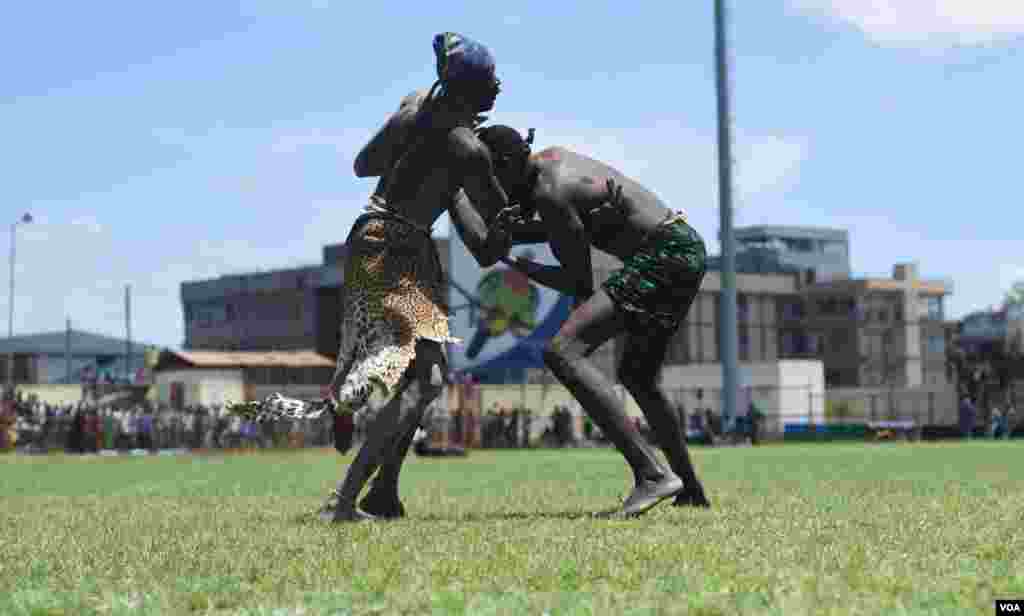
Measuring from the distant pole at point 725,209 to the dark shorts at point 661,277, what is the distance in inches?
1462

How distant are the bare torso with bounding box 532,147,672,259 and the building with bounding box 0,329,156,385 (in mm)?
95810

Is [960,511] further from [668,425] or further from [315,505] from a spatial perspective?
[315,505]

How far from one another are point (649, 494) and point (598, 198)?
4.75 ft

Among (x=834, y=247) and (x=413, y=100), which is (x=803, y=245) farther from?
(x=413, y=100)

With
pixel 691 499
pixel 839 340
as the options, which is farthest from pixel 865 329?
pixel 691 499

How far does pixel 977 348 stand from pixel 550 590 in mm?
147514

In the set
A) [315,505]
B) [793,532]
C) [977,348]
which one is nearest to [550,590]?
[793,532]

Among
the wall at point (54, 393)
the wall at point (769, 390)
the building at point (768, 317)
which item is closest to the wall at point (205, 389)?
the wall at point (54, 393)

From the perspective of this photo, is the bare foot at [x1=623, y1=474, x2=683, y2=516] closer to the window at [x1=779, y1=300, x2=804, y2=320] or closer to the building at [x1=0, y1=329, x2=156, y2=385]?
the building at [x1=0, y1=329, x2=156, y2=385]

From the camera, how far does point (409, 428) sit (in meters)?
8.34

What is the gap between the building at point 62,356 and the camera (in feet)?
360

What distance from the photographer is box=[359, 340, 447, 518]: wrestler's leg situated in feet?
27.3

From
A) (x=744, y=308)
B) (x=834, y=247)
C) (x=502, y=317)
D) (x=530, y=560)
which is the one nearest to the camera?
(x=530, y=560)

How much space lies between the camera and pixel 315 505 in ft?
35.4
